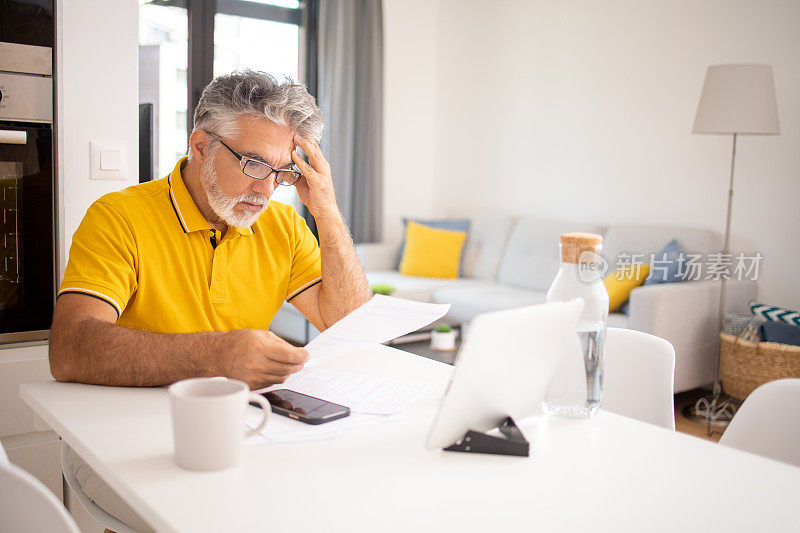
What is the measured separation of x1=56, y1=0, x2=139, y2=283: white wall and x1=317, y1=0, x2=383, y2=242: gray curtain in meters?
3.07

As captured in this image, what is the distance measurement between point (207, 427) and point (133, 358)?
1.38ft

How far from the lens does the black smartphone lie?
111 cm

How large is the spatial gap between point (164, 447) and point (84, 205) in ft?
4.26

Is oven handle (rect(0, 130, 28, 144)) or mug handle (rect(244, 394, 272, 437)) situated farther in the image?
oven handle (rect(0, 130, 28, 144))

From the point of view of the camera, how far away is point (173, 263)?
158 cm

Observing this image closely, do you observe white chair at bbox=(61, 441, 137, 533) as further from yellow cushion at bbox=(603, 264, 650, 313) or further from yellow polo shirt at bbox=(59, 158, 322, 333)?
yellow cushion at bbox=(603, 264, 650, 313)

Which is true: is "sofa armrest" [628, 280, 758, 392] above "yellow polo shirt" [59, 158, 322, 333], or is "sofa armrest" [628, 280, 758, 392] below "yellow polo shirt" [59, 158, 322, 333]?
below

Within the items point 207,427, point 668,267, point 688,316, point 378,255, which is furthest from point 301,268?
point 378,255

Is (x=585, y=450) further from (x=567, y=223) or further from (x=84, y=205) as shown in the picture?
(x=567, y=223)

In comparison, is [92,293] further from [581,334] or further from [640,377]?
[640,377]

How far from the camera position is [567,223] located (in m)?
4.47

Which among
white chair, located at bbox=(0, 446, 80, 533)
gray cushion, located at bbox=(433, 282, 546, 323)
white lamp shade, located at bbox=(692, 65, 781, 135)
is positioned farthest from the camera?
gray cushion, located at bbox=(433, 282, 546, 323)

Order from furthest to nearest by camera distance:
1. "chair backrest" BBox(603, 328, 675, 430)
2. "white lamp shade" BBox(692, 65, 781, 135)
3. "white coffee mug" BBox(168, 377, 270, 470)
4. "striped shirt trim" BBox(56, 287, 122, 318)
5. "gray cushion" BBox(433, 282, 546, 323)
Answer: "gray cushion" BBox(433, 282, 546, 323)
"white lamp shade" BBox(692, 65, 781, 135)
"chair backrest" BBox(603, 328, 675, 430)
"striped shirt trim" BBox(56, 287, 122, 318)
"white coffee mug" BBox(168, 377, 270, 470)

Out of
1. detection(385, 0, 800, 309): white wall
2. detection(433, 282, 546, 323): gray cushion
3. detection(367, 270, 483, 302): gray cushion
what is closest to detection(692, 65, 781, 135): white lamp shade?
detection(385, 0, 800, 309): white wall
